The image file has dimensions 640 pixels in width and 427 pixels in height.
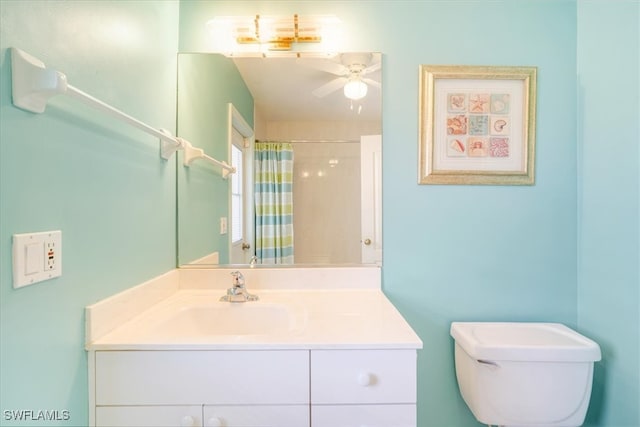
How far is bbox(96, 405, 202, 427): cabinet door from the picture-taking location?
2.90 feet

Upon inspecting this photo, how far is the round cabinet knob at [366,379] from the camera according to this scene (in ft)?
2.94

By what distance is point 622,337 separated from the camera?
127 centimetres

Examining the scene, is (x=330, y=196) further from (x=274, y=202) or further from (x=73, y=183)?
(x=73, y=183)

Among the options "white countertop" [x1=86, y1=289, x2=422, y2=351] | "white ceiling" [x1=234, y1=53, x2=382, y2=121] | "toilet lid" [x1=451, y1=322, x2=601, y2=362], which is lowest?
"toilet lid" [x1=451, y1=322, x2=601, y2=362]

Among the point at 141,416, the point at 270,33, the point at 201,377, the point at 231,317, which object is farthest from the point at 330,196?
the point at 141,416

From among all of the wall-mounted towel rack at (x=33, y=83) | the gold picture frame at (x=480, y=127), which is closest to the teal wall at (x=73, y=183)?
the wall-mounted towel rack at (x=33, y=83)

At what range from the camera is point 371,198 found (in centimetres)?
150

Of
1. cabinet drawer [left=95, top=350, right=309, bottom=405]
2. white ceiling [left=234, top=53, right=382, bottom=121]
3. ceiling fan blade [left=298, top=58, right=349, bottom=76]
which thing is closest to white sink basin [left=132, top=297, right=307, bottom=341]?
cabinet drawer [left=95, top=350, right=309, bottom=405]

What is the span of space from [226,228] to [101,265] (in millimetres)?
633

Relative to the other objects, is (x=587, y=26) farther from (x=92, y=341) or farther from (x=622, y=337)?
(x=92, y=341)

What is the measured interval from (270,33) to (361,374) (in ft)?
4.72

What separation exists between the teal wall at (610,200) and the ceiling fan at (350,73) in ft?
3.10

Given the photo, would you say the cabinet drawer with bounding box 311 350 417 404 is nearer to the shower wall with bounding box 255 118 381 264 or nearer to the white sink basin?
the white sink basin

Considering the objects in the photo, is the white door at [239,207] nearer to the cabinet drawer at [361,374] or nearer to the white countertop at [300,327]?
the white countertop at [300,327]
